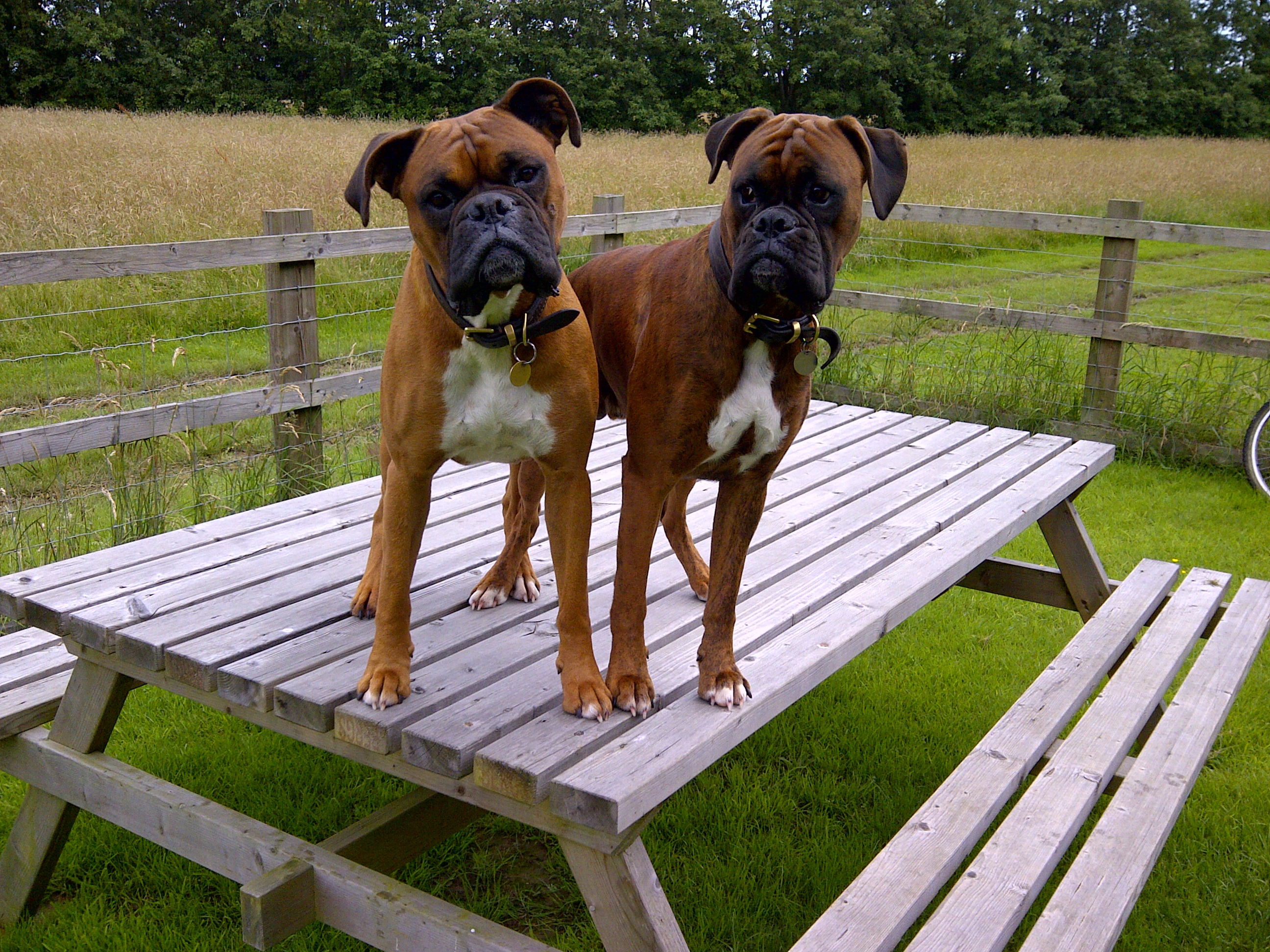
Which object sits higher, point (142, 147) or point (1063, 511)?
point (142, 147)

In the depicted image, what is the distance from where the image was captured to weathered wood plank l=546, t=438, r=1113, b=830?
5.86 ft

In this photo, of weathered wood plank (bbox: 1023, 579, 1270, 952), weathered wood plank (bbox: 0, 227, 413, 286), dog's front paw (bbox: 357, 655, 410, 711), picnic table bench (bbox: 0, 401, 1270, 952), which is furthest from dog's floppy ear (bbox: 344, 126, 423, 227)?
weathered wood plank (bbox: 0, 227, 413, 286)

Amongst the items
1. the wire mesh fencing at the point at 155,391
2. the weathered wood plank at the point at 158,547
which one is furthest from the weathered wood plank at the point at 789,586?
the wire mesh fencing at the point at 155,391

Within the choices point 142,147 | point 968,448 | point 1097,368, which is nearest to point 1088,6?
point 142,147

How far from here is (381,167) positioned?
200cm

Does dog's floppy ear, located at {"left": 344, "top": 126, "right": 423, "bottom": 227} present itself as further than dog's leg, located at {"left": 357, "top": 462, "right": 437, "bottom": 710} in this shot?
No

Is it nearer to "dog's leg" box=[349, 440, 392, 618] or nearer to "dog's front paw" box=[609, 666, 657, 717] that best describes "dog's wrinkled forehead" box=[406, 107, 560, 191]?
"dog's leg" box=[349, 440, 392, 618]

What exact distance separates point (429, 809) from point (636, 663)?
908mm

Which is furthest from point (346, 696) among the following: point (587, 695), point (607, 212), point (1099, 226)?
point (1099, 226)

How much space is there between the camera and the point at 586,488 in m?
2.13

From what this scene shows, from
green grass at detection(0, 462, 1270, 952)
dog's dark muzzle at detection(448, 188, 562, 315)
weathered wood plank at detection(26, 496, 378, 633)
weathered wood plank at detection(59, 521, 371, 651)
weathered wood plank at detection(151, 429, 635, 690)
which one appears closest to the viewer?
dog's dark muzzle at detection(448, 188, 562, 315)

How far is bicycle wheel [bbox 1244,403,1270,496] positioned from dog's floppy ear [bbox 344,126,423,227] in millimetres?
5462

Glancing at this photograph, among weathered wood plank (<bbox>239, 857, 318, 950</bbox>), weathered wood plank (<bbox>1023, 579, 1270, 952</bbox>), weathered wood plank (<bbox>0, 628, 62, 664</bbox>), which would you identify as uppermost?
weathered wood plank (<bbox>0, 628, 62, 664</bbox>)

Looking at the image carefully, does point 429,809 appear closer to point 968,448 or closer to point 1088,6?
point 968,448
